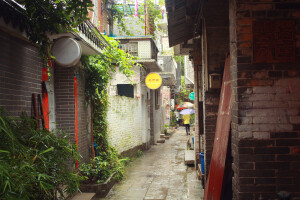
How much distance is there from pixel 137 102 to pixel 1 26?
1042 cm

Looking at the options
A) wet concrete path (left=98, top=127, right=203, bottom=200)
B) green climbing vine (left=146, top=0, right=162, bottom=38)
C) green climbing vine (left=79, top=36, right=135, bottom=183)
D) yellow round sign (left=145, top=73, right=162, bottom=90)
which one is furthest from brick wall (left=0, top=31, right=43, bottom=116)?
green climbing vine (left=146, top=0, right=162, bottom=38)

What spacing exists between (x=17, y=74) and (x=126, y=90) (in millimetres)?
10454

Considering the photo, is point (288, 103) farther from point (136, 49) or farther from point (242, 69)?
point (136, 49)

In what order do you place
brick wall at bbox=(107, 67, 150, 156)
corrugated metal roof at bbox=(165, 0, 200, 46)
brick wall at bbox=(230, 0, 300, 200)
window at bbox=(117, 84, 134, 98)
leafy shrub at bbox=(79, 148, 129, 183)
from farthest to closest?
1. window at bbox=(117, 84, 134, 98)
2. brick wall at bbox=(107, 67, 150, 156)
3. leafy shrub at bbox=(79, 148, 129, 183)
4. corrugated metal roof at bbox=(165, 0, 200, 46)
5. brick wall at bbox=(230, 0, 300, 200)

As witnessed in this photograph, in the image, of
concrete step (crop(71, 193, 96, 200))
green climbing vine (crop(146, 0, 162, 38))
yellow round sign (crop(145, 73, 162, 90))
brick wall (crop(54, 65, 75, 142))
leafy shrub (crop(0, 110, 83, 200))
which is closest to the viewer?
leafy shrub (crop(0, 110, 83, 200))

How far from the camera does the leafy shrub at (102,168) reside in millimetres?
7645

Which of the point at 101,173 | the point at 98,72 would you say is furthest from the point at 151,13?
the point at 101,173

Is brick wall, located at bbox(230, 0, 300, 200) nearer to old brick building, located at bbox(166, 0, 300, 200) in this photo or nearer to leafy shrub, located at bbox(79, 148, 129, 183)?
old brick building, located at bbox(166, 0, 300, 200)

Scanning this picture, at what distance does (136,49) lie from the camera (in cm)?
1470

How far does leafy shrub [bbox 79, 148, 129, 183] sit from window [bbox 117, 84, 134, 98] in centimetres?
627

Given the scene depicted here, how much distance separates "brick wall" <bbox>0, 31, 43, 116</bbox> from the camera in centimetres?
414

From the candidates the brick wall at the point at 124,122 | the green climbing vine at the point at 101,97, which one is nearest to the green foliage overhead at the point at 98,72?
the green climbing vine at the point at 101,97

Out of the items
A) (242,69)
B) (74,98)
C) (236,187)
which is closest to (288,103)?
(242,69)

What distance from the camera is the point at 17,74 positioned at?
14.9ft
